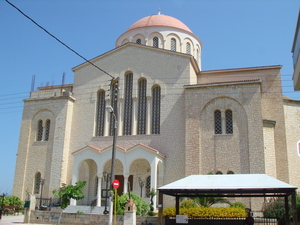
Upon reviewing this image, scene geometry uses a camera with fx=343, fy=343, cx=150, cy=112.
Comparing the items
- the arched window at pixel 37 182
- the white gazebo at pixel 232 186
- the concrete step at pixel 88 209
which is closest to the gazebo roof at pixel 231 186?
the white gazebo at pixel 232 186

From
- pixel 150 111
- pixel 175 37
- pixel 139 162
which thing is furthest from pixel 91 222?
pixel 175 37

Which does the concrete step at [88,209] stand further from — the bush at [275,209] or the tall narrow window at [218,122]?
the bush at [275,209]

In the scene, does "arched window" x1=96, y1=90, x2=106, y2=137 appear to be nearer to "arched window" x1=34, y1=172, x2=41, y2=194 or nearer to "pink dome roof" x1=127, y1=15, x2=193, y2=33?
"arched window" x1=34, y1=172, x2=41, y2=194

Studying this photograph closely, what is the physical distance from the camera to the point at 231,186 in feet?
42.7

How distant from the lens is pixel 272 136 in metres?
25.0

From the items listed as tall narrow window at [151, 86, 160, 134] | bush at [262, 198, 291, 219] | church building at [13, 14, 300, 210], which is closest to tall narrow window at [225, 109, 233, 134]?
church building at [13, 14, 300, 210]

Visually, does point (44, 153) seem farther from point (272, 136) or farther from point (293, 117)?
point (293, 117)

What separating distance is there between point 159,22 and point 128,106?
11842 mm

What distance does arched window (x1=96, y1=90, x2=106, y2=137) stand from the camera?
28734 millimetres

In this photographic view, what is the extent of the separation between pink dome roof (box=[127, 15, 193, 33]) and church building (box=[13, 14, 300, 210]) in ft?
23.7

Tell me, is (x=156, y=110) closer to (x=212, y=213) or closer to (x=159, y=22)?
(x=212, y=213)

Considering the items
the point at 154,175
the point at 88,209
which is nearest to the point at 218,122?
the point at 154,175

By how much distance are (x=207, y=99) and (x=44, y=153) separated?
1429cm

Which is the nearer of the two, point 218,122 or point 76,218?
point 76,218
